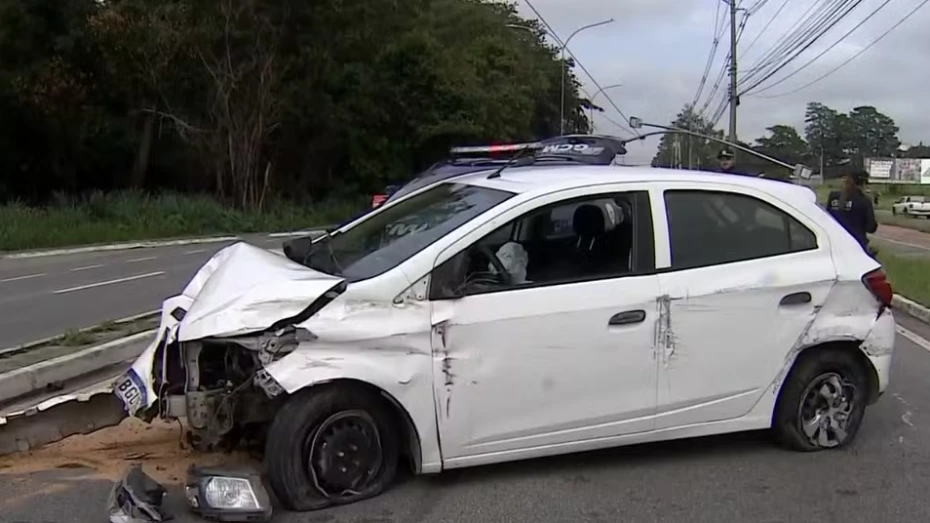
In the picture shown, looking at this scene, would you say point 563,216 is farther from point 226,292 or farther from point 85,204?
point 85,204

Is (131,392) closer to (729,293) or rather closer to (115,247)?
(729,293)

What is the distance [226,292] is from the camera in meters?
5.18

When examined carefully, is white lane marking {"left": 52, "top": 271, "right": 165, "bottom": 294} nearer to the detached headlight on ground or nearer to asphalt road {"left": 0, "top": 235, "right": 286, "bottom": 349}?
asphalt road {"left": 0, "top": 235, "right": 286, "bottom": 349}

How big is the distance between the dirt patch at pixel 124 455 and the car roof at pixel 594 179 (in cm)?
210

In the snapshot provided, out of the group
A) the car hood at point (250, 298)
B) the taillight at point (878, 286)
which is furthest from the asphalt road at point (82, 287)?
the taillight at point (878, 286)

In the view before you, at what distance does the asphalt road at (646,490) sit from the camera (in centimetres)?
507

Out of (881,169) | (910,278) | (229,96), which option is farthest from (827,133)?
(910,278)

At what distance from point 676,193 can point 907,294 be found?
9.37 metres

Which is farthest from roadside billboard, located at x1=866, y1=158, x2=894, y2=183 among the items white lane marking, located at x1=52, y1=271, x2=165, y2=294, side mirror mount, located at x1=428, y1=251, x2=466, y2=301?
side mirror mount, located at x1=428, y1=251, x2=466, y2=301

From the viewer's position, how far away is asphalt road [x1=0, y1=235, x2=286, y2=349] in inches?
455

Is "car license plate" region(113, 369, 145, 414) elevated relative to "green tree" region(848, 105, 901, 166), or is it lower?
lower

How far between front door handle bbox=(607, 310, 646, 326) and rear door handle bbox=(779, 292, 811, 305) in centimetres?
93

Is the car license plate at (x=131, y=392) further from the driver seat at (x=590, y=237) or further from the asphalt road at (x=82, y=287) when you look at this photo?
the asphalt road at (x=82, y=287)

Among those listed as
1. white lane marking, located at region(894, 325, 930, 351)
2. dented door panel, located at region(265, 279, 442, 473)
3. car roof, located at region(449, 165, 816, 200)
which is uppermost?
car roof, located at region(449, 165, 816, 200)
